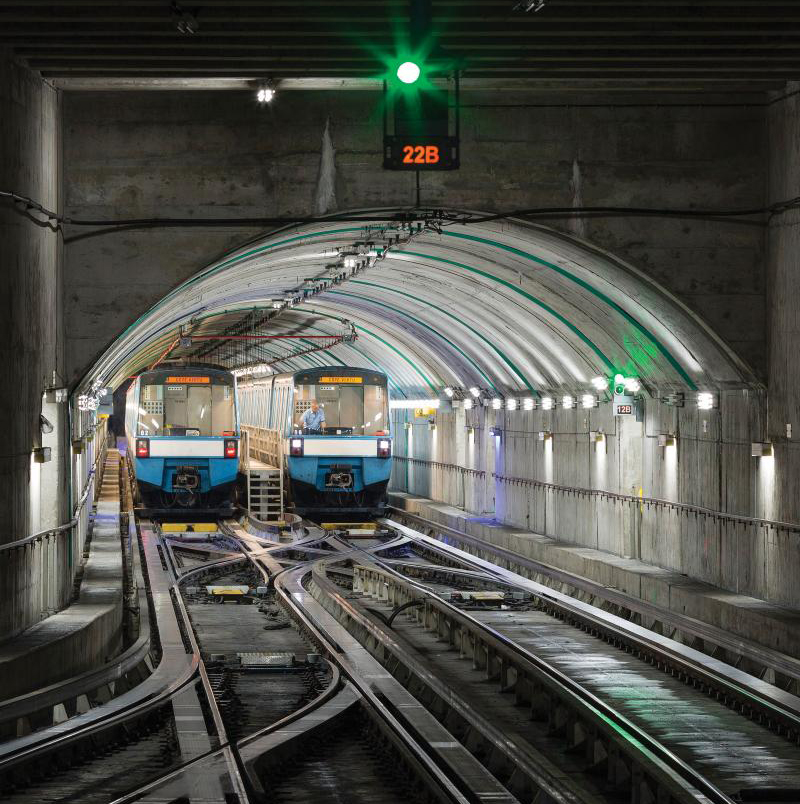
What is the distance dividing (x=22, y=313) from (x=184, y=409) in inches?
726

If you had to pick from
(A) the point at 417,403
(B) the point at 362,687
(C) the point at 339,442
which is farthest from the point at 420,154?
(A) the point at 417,403

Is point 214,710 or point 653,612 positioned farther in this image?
point 653,612

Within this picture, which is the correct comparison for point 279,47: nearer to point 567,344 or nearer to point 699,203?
point 699,203

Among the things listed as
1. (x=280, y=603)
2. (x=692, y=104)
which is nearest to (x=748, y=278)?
(x=692, y=104)

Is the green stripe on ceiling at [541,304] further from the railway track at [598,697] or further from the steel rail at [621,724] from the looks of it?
the steel rail at [621,724]

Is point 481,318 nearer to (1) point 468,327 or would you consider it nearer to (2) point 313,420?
(1) point 468,327

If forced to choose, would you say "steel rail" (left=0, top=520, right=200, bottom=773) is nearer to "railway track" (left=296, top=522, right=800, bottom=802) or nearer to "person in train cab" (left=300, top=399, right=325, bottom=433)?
"railway track" (left=296, top=522, right=800, bottom=802)

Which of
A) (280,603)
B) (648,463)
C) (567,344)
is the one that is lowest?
(280,603)

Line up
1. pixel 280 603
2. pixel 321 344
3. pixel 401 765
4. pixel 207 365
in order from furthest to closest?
pixel 321 344 < pixel 207 365 < pixel 280 603 < pixel 401 765

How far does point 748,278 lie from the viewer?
1530cm

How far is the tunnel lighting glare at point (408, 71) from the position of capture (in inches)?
399

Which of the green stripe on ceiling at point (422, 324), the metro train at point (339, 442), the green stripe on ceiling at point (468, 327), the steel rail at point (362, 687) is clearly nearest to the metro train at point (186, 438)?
the metro train at point (339, 442)

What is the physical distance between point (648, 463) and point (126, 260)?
8.53m

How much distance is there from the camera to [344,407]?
3108cm
